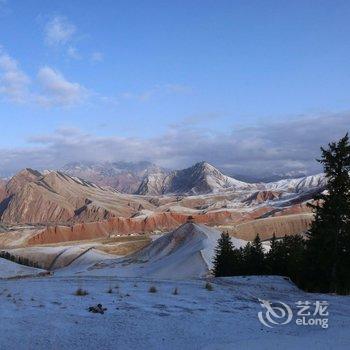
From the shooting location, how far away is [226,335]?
532 inches

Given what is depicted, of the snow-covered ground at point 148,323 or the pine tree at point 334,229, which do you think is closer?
the snow-covered ground at point 148,323

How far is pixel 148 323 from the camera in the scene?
46.0 ft

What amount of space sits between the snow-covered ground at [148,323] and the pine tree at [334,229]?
50.7 ft

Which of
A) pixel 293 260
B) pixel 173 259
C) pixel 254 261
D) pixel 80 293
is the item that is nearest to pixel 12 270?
pixel 173 259

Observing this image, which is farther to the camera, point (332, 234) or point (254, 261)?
point (254, 261)

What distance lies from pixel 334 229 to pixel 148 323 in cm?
2325

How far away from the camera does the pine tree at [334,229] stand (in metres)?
34.2

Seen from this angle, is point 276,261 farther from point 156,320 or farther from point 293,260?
point 156,320

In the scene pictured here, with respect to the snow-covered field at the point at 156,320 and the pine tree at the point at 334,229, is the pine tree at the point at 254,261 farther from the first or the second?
the snow-covered field at the point at 156,320

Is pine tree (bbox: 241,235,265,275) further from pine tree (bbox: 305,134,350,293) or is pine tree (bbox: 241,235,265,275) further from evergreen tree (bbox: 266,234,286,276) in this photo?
pine tree (bbox: 305,134,350,293)

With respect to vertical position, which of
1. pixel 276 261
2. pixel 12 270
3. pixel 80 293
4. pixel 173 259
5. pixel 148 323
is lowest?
pixel 12 270

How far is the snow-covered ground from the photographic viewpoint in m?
12.4

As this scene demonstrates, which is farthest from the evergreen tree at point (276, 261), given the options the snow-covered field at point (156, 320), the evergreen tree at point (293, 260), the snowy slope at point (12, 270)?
the snowy slope at point (12, 270)

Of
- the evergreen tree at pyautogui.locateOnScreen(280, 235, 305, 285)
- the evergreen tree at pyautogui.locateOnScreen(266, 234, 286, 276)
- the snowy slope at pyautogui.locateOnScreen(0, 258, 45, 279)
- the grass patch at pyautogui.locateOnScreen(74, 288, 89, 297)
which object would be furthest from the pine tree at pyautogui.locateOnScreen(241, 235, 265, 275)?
the snowy slope at pyautogui.locateOnScreen(0, 258, 45, 279)
